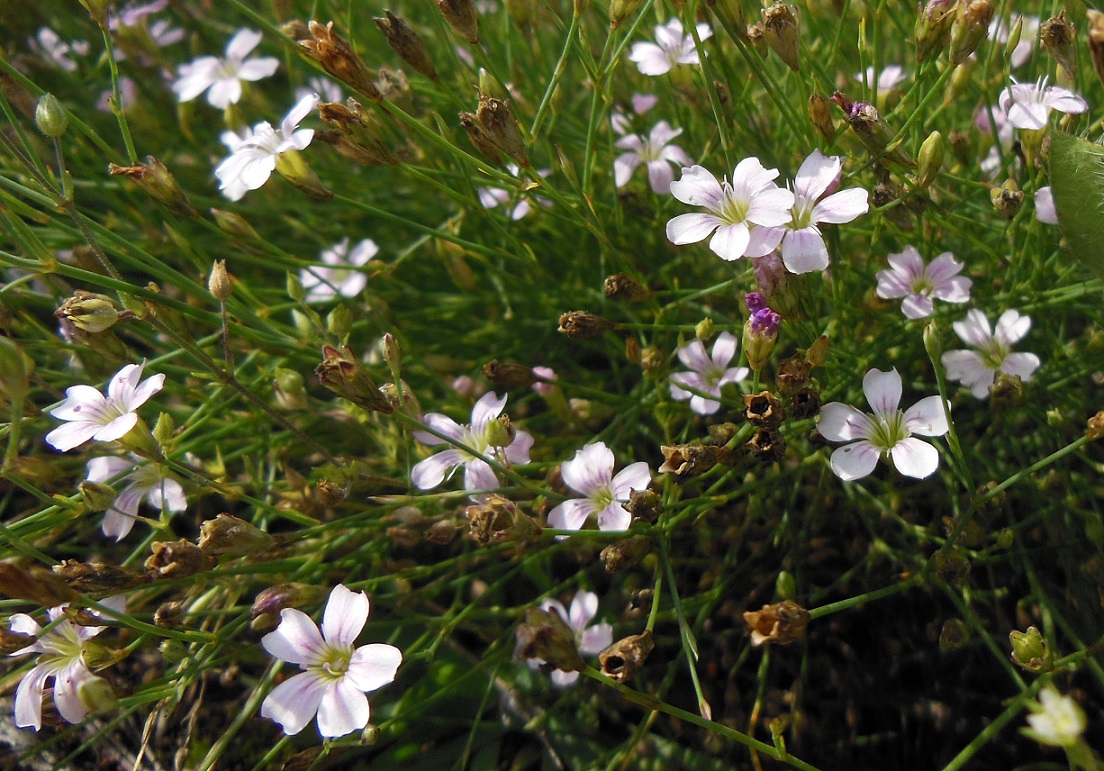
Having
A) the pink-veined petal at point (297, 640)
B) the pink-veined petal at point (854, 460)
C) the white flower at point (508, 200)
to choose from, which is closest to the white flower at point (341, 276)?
the white flower at point (508, 200)

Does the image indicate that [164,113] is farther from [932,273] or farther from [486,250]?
[932,273]

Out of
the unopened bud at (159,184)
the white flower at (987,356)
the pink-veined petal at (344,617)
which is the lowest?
the pink-veined petal at (344,617)

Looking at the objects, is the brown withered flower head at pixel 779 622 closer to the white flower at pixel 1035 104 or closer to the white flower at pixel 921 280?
the white flower at pixel 921 280

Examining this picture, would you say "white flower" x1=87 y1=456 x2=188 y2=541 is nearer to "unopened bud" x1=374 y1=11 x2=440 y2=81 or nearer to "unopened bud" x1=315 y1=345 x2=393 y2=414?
"unopened bud" x1=315 y1=345 x2=393 y2=414

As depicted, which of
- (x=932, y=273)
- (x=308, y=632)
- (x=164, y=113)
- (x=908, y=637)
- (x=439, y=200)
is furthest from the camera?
(x=164, y=113)

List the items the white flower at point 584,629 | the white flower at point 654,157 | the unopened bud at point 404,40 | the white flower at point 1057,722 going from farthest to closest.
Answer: the white flower at point 654,157 < the white flower at point 584,629 < the unopened bud at point 404,40 < the white flower at point 1057,722

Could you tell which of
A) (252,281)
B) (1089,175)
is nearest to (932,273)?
(1089,175)
